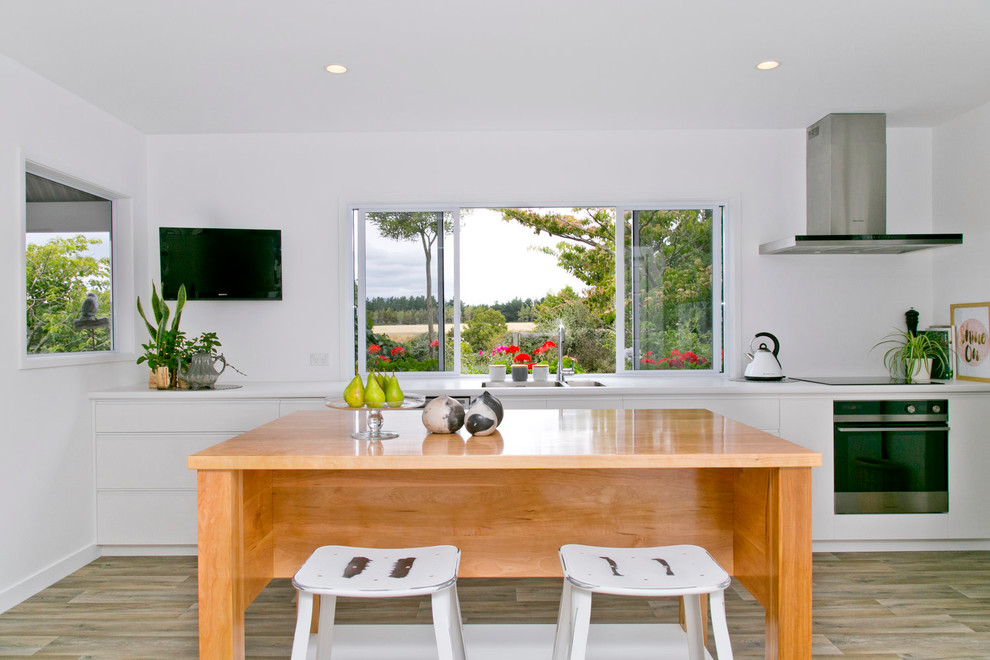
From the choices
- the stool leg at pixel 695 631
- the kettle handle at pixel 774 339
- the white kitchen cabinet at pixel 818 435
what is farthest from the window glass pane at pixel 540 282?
the stool leg at pixel 695 631

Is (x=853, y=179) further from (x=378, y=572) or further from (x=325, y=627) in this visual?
(x=325, y=627)

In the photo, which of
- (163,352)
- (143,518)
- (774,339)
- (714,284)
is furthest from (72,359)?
(774,339)

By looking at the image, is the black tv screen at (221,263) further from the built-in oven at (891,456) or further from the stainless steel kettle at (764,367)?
the built-in oven at (891,456)

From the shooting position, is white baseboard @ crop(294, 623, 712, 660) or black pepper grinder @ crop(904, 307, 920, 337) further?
black pepper grinder @ crop(904, 307, 920, 337)

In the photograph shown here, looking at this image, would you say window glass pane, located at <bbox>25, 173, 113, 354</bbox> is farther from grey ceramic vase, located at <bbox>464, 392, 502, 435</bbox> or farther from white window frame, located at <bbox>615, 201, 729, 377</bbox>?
white window frame, located at <bbox>615, 201, 729, 377</bbox>

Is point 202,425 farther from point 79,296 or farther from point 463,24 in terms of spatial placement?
point 463,24

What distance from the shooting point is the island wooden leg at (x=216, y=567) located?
1.74 metres

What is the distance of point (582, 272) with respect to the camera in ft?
27.3

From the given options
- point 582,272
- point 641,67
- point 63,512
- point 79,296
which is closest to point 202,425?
point 63,512

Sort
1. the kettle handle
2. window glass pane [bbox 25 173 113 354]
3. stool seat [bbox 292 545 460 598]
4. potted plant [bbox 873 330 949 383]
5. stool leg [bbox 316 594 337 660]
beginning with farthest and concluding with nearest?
the kettle handle
potted plant [bbox 873 330 949 383]
window glass pane [bbox 25 173 113 354]
stool leg [bbox 316 594 337 660]
stool seat [bbox 292 545 460 598]

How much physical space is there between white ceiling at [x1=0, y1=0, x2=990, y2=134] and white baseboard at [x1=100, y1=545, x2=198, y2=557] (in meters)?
2.42

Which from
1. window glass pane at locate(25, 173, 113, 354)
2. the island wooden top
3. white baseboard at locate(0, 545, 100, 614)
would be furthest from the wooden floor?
window glass pane at locate(25, 173, 113, 354)

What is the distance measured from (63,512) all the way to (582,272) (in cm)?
636

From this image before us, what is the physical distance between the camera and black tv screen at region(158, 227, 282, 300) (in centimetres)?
377
